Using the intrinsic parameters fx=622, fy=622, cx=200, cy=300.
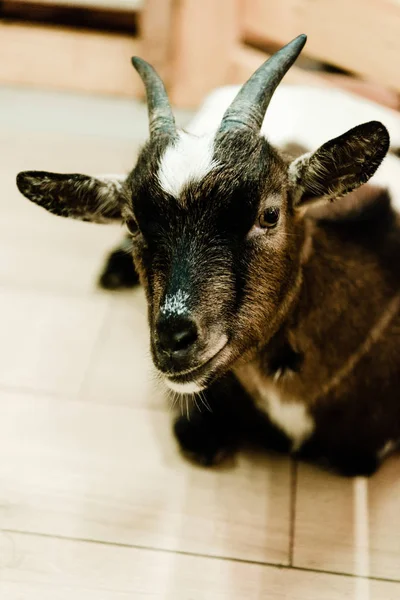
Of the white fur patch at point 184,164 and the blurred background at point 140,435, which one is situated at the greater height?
the white fur patch at point 184,164

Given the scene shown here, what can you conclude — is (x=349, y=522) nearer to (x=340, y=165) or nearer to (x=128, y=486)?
(x=128, y=486)

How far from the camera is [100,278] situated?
2.11 meters

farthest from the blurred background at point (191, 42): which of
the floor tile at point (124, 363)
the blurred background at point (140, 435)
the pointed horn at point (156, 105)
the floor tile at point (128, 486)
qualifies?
the floor tile at point (128, 486)

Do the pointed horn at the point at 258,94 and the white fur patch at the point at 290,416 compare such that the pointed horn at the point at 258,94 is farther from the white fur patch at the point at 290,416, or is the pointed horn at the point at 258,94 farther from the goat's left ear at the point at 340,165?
the white fur patch at the point at 290,416

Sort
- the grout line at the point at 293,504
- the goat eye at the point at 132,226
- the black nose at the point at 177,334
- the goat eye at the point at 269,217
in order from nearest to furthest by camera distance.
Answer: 1. the black nose at the point at 177,334
2. the goat eye at the point at 269,217
3. the goat eye at the point at 132,226
4. the grout line at the point at 293,504

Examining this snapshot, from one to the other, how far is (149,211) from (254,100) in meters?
0.31

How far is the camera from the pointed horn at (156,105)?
1242 millimetres

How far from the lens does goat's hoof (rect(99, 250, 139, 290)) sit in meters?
2.10

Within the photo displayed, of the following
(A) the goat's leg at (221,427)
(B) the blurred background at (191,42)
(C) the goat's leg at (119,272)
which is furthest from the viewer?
(B) the blurred background at (191,42)

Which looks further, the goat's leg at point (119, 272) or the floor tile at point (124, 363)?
the goat's leg at point (119, 272)

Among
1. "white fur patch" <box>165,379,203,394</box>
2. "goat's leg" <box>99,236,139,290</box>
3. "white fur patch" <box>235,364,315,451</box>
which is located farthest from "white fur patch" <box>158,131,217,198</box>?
"goat's leg" <box>99,236,139,290</box>

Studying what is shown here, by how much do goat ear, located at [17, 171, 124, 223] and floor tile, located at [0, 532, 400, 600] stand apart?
74 cm

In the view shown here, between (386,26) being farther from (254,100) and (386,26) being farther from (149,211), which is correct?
(149,211)

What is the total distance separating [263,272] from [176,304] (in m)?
0.22
